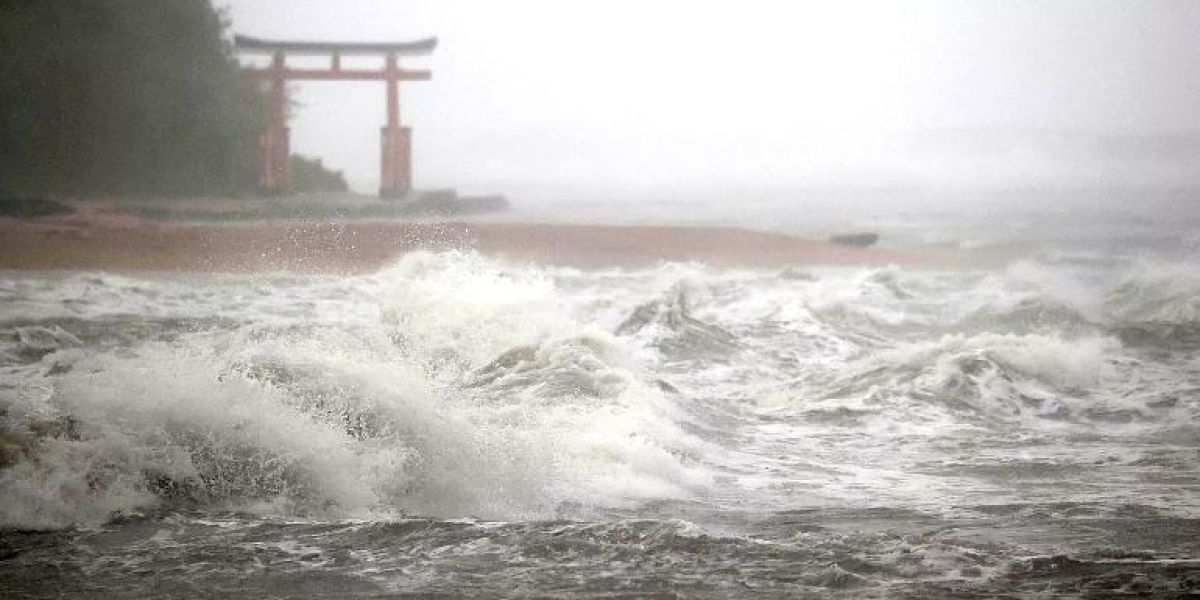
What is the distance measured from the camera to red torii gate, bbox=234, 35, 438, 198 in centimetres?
864

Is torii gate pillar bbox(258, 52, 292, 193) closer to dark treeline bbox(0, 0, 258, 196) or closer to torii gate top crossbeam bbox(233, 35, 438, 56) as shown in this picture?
dark treeline bbox(0, 0, 258, 196)

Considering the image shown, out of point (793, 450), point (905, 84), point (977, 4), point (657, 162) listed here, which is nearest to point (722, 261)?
point (657, 162)

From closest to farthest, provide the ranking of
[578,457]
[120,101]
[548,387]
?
[578,457] < [548,387] < [120,101]

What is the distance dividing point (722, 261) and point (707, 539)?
5.98m

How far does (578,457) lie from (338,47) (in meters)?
6.44

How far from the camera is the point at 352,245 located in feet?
23.6

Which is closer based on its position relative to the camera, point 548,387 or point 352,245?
point 548,387

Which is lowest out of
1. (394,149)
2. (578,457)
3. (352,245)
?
(578,457)

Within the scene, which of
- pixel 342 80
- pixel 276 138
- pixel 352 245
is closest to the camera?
pixel 352 245

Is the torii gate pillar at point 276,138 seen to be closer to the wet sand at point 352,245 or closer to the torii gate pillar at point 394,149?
the torii gate pillar at point 394,149

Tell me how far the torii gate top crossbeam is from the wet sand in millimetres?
1471

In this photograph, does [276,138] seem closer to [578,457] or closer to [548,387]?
[548,387]

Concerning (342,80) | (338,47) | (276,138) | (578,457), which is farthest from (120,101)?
(578,457)

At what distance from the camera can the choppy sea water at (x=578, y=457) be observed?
210 centimetres
